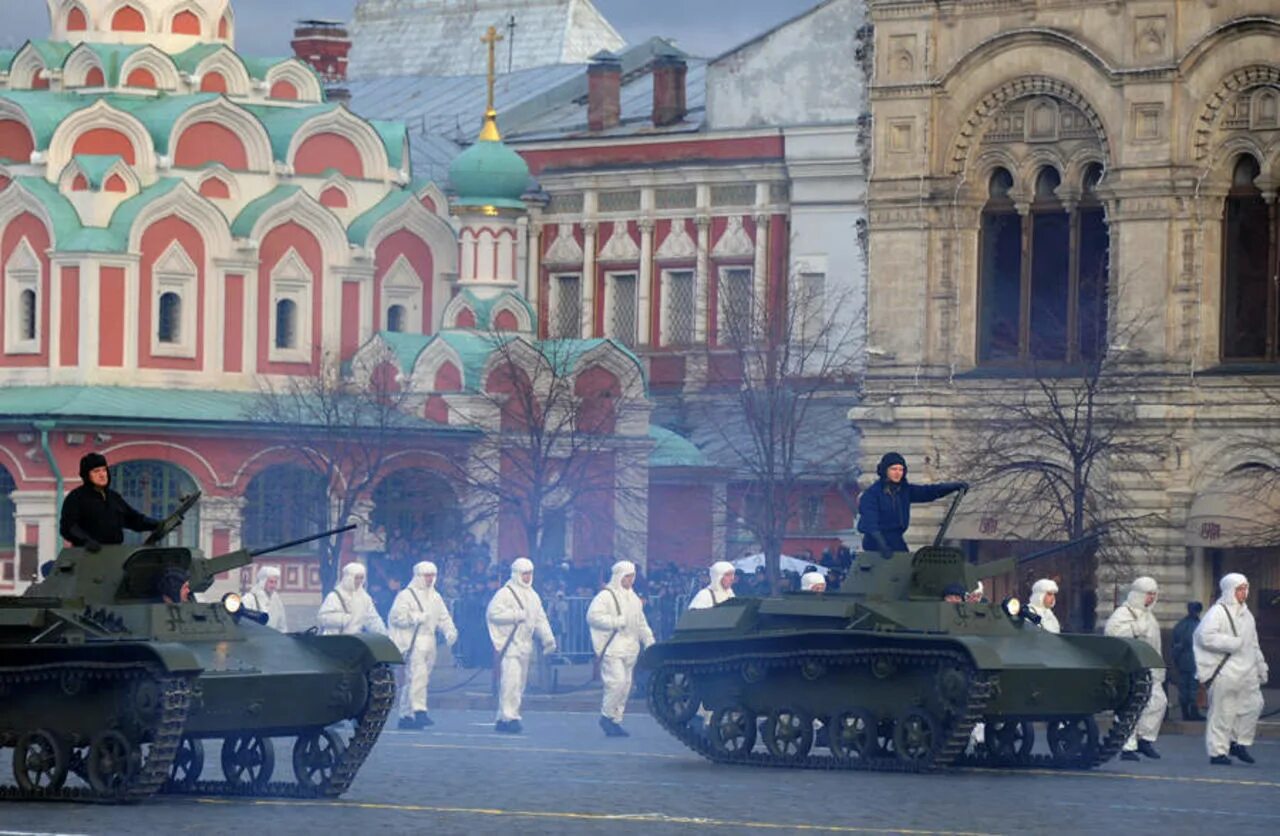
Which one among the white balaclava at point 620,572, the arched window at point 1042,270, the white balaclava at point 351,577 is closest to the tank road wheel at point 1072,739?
the white balaclava at point 620,572

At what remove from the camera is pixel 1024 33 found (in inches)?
1629

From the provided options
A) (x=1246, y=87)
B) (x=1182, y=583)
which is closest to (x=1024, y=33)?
(x=1246, y=87)

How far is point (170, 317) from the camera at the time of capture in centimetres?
5666

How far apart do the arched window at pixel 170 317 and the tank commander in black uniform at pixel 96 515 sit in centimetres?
3414

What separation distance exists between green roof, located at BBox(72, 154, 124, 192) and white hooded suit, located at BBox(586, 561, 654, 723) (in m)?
26.7

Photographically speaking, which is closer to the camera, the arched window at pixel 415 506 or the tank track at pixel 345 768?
the tank track at pixel 345 768

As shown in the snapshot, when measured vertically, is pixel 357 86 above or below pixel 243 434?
above

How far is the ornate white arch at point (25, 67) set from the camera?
191 ft

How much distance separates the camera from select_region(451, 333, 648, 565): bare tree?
5259 cm

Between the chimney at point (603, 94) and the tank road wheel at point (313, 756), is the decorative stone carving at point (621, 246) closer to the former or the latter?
the chimney at point (603, 94)

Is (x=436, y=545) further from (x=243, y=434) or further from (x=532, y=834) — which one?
(x=532, y=834)

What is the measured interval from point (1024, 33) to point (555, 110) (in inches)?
1125

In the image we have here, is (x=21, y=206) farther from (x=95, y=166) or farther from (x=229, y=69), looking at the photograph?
(x=229, y=69)

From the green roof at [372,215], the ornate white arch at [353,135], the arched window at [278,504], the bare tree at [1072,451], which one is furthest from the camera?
the green roof at [372,215]
